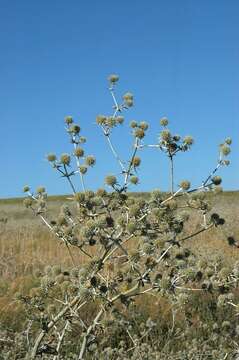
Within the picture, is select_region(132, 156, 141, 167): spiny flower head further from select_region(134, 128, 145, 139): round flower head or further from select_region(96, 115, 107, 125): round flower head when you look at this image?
select_region(96, 115, 107, 125): round flower head

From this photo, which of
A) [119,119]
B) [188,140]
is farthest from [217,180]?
[119,119]

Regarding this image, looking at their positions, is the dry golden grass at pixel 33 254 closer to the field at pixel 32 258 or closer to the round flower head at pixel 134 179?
Answer: the field at pixel 32 258

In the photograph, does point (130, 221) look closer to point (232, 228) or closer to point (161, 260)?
point (161, 260)

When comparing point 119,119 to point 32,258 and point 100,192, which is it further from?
point 32,258

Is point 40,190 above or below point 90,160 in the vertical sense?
below

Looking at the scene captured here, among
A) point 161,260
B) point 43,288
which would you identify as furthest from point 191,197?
point 43,288

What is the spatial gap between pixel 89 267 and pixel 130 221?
402mm

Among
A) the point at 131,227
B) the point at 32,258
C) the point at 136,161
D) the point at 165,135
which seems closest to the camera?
the point at 131,227

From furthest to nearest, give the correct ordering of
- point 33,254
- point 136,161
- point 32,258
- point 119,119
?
point 33,254 → point 32,258 → point 119,119 → point 136,161

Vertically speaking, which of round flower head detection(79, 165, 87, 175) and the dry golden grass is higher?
round flower head detection(79, 165, 87, 175)

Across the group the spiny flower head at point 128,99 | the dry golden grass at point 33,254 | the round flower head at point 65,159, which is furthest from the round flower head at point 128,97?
the dry golden grass at point 33,254

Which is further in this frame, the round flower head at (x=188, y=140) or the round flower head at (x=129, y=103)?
the round flower head at (x=129, y=103)

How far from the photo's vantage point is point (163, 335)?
7426 millimetres

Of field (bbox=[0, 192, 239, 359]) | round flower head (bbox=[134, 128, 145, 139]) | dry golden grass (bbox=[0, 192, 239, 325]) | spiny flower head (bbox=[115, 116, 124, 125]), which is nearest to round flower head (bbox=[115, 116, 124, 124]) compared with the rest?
spiny flower head (bbox=[115, 116, 124, 125])
